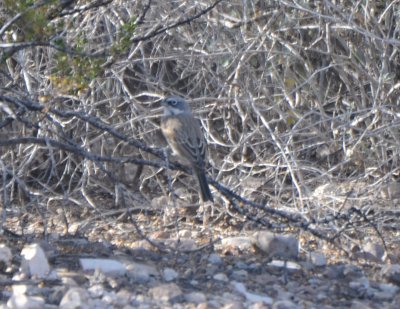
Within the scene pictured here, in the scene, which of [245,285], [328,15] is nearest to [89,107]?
[328,15]

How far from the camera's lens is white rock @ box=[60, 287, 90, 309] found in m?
5.03

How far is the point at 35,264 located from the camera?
5633 millimetres

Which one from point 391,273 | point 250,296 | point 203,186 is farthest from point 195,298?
point 203,186

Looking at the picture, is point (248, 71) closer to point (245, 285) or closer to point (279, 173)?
point (279, 173)

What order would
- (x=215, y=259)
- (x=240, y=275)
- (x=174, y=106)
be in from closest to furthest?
(x=240, y=275) < (x=215, y=259) < (x=174, y=106)

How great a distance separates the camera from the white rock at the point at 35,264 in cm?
563

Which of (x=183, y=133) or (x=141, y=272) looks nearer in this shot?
(x=141, y=272)

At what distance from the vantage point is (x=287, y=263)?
249 inches

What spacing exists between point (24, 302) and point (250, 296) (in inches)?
49.2

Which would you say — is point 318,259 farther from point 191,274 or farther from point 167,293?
point 167,293

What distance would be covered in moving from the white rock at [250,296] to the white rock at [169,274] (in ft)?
1.10

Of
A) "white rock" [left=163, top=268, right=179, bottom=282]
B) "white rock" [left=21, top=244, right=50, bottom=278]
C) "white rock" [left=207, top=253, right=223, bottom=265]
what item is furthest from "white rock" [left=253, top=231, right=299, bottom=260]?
"white rock" [left=21, top=244, right=50, bottom=278]

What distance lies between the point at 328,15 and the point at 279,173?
1431 mm

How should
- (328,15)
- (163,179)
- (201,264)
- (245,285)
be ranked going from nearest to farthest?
(245,285) → (201,264) → (328,15) → (163,179)
